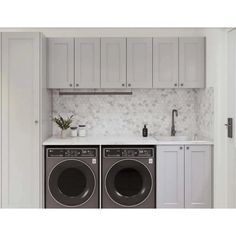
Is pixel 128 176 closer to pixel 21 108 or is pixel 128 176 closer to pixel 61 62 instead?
pixel 21 108

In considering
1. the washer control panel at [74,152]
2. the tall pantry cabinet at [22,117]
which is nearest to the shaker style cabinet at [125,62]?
the tall pantry cabinet at [22,117]

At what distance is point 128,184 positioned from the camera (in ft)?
11.4

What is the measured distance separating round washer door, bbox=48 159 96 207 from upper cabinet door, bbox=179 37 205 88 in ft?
5.05

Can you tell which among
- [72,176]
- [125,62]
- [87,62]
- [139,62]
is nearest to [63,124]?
[72,176]

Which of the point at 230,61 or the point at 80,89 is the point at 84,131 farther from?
the point at 230,61

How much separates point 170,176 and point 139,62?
131 cm

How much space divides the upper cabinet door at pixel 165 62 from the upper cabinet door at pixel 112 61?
362 mm

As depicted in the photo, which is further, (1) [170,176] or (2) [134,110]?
(2) [134,110]

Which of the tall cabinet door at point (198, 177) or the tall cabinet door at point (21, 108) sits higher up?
the tall cabinet door at point (21, 108)

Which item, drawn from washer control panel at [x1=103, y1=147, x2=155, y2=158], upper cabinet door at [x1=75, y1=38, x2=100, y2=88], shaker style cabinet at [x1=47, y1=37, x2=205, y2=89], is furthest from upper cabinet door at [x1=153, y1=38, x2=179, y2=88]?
washer control panel at [x1=103, y1=147, x2=155, y2=158]

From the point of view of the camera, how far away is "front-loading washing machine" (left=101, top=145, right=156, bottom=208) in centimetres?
344

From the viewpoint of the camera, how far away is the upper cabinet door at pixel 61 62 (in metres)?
3.73

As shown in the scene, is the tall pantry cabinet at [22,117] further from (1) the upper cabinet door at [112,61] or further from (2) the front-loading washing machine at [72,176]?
(1) the upper cabinet door at [112,61]

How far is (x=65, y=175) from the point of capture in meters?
3.49
